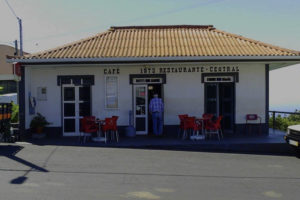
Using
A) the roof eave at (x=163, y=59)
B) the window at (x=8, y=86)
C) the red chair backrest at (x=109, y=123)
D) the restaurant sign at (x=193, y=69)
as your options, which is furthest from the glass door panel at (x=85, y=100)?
the window at (x=8, y=86)

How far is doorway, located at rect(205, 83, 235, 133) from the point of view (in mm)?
12227

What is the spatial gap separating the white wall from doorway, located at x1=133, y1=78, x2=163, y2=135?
287 mm

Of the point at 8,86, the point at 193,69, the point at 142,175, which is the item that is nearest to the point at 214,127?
the point at 193,69

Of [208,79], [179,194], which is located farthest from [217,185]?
[208,79]

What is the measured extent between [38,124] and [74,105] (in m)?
1.52

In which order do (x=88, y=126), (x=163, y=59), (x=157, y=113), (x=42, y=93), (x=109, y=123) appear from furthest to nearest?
(x=42, y=93) < (x=157, y=113) < (x=163, y=59) < (x=109, y=123) < (x=88, y=126)

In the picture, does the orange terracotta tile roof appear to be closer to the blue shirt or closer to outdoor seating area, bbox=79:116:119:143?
the blue shirt

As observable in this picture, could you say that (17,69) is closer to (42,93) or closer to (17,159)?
(42,93)

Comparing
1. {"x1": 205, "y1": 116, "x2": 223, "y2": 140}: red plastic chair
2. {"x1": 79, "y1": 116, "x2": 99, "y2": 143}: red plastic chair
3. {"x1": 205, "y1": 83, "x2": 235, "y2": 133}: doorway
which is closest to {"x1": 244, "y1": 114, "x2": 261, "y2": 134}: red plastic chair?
{"x1": 205, "y1": 83, "x2": 235, "y2": 133}: doorway

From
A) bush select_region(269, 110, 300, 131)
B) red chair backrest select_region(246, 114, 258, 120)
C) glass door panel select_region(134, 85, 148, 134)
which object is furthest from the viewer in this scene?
bush select_region(269, 110, 300, 131)

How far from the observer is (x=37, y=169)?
22.7 feet

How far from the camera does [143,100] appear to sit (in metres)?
12.1

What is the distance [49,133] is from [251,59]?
812cm

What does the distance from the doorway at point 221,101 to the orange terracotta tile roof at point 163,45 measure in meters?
1.53
